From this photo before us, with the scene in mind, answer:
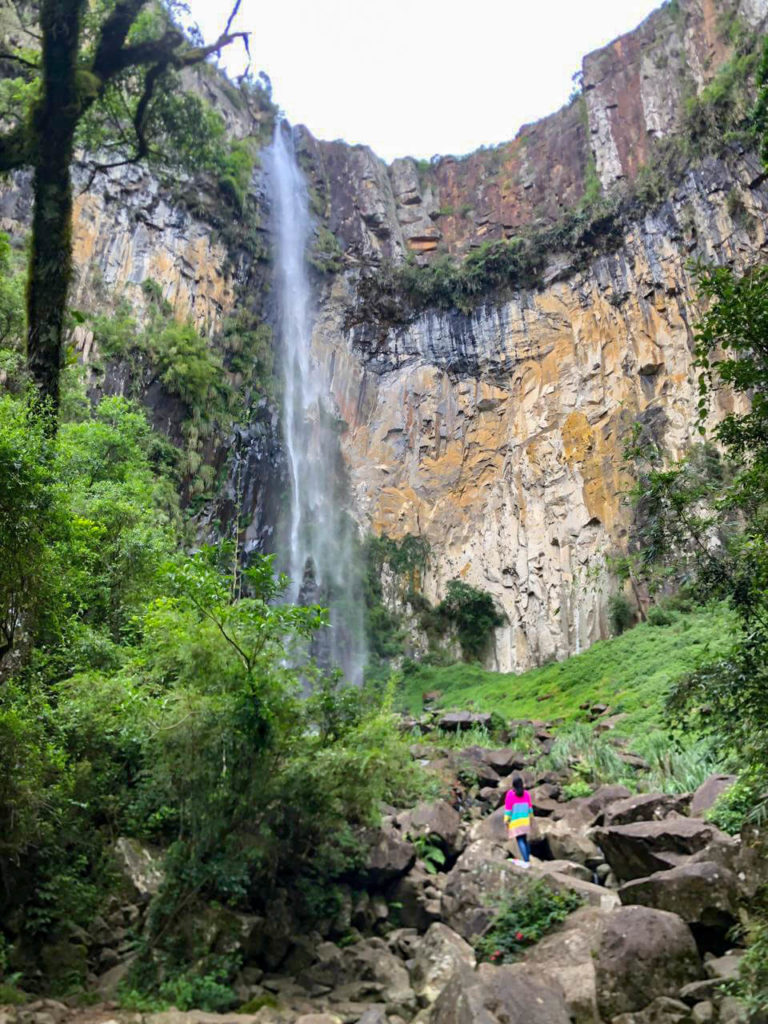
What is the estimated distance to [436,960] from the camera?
6031 mm

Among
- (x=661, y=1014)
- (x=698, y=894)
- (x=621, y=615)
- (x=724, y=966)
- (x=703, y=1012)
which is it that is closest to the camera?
(x=703, y=1012)

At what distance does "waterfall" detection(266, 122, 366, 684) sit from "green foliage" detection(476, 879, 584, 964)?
57.6ft

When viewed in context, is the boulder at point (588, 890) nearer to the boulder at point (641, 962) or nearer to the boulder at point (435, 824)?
the boulder at point (641, 962)

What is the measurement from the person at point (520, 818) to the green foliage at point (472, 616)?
666 inches

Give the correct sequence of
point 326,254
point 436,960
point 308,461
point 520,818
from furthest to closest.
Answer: point 326,254 < point 308,461 < point 520,818 < point 436,960

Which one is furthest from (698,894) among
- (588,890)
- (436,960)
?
(436,960)

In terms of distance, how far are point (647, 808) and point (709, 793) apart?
648 mm

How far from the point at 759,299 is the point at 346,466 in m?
24.6

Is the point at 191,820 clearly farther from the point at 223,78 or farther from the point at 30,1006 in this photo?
the point at 223,78

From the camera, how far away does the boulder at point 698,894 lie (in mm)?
5297

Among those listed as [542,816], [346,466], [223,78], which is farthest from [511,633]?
[223,78]

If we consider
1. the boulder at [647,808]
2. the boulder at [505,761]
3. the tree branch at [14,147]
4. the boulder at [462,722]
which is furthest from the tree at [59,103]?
the boulder at [462,722]

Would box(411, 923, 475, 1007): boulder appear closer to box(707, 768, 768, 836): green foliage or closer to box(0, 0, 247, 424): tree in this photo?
box(707, 768, 768, 836): green foliage

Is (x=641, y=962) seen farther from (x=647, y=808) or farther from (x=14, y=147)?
(x=14, y=147)
